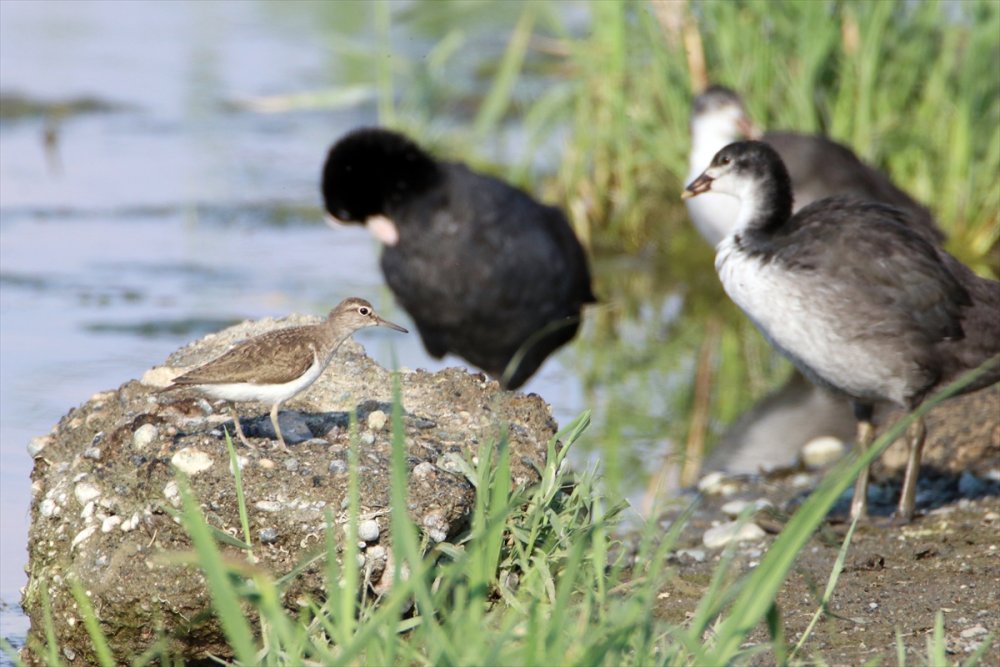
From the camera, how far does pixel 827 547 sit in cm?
537

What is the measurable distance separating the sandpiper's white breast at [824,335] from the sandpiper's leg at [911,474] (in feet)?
0.72

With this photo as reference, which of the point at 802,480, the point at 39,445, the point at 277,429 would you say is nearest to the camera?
the point at 277,429

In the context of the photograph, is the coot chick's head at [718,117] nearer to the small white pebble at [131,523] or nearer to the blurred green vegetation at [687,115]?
the blurred green vegetation at [687,115]

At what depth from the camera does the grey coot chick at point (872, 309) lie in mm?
5539

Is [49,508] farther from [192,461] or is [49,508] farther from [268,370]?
[268,370]

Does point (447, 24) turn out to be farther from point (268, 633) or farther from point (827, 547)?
point (268, 633)

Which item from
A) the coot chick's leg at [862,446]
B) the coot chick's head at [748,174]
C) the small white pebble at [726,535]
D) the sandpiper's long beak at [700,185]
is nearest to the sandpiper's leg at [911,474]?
the coot chick's leg at [862,446]

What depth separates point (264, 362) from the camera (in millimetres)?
4371

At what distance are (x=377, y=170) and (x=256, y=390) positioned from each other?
3.62m

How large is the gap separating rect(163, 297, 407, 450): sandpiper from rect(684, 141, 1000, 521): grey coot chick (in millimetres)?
1858

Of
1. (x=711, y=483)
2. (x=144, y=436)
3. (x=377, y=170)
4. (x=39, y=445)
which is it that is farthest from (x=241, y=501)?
(x=377, y=170)

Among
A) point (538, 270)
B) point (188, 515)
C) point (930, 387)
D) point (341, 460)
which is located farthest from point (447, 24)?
point (188, 515)

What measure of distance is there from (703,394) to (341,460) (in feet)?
12.6

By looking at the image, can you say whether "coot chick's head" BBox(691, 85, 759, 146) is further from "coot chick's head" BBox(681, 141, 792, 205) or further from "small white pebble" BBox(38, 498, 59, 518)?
"small white pebble" BBox(38, 498, 59, 518)
